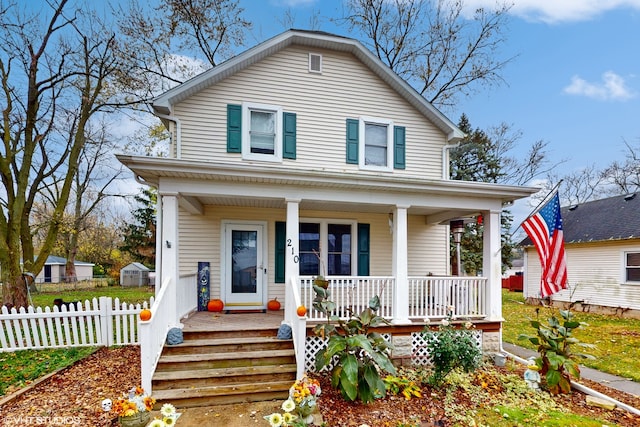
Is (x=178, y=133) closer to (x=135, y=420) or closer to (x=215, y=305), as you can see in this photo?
(x=215, y=305)

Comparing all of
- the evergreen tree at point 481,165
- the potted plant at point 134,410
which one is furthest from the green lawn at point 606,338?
the evergreen tree at point 481,165

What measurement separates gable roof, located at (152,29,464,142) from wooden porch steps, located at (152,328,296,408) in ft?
16.7

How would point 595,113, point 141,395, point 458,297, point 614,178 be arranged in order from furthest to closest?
1. point 614,178
2. point 595,113
3. point 458,297
4. point 141,395

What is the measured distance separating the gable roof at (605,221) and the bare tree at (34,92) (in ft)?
62.8

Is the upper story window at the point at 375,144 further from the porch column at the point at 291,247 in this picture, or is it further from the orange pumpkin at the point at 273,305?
the orange pumpkin at the point at 273,305

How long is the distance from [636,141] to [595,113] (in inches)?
156

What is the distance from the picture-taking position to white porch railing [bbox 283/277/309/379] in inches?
189

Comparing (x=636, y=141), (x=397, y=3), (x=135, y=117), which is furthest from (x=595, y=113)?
(x=135, y=117)

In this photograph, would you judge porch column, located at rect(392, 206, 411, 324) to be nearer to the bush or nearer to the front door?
the bush

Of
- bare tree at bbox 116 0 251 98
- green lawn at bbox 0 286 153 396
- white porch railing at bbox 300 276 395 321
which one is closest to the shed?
bare tree at bbox 116 0 251 98

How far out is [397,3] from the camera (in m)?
13.1

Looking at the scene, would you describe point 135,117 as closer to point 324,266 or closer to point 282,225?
point 282,225

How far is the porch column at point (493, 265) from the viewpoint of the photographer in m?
6.36

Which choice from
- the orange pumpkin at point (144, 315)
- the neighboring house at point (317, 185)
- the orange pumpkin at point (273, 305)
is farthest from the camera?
the orange pumpkin at point (273, 305)
